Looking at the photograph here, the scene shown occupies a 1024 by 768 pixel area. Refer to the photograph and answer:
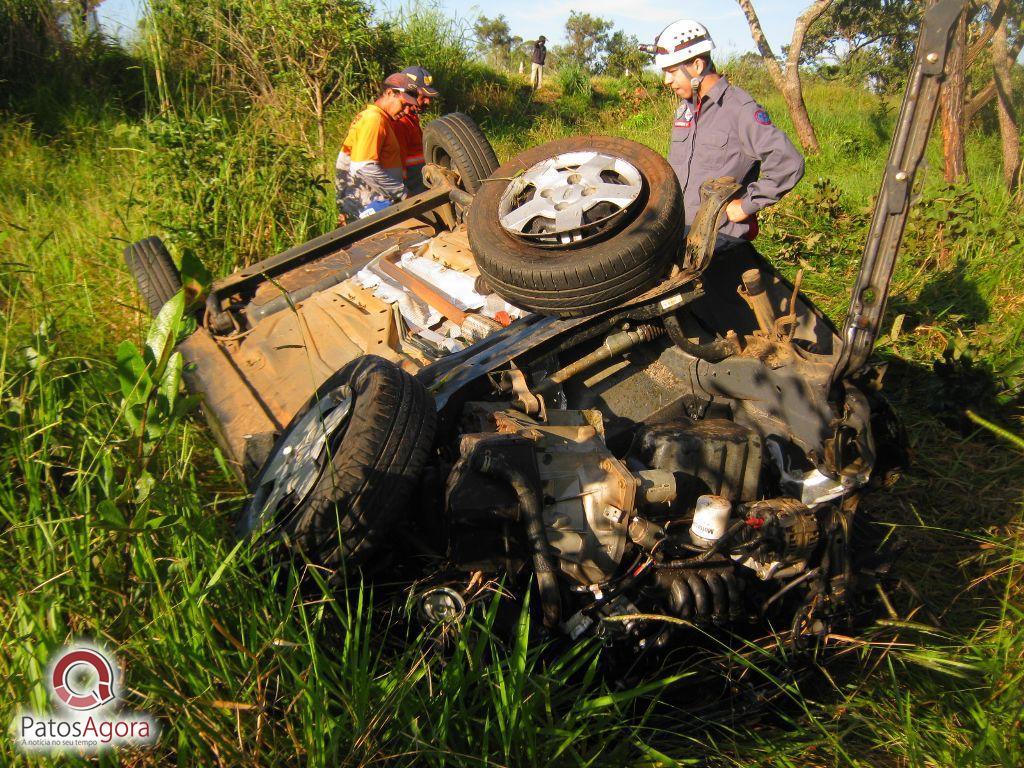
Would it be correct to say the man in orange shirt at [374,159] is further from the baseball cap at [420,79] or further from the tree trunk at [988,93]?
the tree trunk at [988,93]

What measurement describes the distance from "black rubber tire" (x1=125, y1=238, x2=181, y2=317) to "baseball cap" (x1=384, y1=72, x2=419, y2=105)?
2393 millimetres

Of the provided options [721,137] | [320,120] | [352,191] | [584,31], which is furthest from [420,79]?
[584,31]

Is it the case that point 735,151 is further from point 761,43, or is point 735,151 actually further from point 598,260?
point 761,43

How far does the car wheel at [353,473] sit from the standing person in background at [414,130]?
3.79 meters

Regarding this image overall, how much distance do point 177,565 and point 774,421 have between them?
6.96 feet

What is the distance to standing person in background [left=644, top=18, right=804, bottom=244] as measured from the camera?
3.53m

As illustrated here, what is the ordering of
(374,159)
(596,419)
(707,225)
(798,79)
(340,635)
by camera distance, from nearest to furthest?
(340,635) → (596,419) → (707,225) → (374,159) → (798,79)

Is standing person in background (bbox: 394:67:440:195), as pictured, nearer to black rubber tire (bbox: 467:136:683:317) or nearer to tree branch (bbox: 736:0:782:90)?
black rubber tire (bbox: 467:136:683:317)

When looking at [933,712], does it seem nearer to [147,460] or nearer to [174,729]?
[174,729]

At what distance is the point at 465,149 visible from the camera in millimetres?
4859

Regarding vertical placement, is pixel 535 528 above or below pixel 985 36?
below

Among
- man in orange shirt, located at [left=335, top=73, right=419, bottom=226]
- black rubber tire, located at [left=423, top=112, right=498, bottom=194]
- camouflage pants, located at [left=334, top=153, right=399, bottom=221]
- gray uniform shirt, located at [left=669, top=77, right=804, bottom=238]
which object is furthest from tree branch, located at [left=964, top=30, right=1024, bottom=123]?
camouflage pants, located at [left=334, top=153, right=399, bottom=221]

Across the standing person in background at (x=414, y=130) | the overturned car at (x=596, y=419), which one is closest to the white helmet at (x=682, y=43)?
the overturned car at (x=596, y=419)

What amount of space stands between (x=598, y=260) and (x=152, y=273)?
267 centimetres
